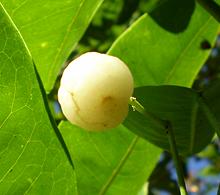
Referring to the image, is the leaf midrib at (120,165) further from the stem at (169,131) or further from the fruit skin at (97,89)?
the fruit skin at (97,89)

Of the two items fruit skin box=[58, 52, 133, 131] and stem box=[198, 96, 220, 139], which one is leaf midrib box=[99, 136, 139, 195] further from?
fruit skin box=[58, 52, 133, 131]

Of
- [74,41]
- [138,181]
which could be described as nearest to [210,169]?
[138,181]

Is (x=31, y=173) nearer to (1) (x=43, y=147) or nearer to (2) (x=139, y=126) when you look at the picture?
(1) (x=43, y=147)

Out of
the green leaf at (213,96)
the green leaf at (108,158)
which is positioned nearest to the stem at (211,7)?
the green leaf at (213,96)

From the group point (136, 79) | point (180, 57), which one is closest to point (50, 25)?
point (136, 79)

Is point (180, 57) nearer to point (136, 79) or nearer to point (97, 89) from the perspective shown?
point (136, 79)

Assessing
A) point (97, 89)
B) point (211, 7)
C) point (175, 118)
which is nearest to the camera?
point (97, 89)
